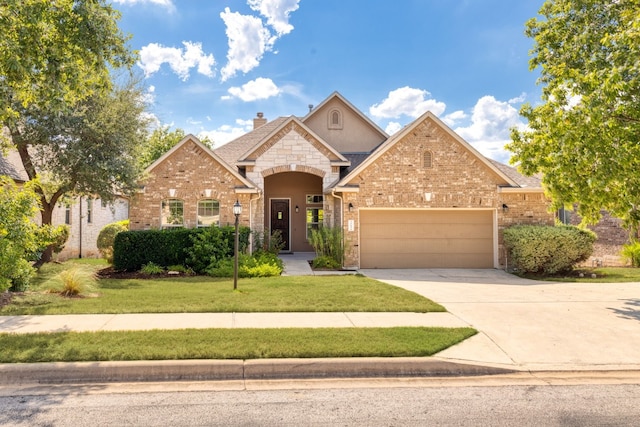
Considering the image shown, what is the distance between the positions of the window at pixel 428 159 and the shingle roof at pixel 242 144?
6950 mm

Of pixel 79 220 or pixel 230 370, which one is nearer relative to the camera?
pixel 230 370

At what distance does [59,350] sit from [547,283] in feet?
41.0

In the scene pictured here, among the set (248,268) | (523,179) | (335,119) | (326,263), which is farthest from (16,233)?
(523,179)

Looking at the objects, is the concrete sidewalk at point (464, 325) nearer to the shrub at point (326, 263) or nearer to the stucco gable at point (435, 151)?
the shrub at point (326, 263)

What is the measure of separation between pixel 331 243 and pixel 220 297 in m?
6.85

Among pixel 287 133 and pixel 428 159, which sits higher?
pixel 287 133

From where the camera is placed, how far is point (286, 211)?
20.4m

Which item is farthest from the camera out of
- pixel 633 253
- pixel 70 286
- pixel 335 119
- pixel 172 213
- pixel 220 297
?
pixel 335 119

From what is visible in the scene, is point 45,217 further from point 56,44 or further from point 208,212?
point 56,44

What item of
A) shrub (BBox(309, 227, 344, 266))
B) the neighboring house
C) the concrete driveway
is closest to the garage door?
shrub (BBox(309, 227, 344, 266))

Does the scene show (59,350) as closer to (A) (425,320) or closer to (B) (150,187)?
(A) (425,320)

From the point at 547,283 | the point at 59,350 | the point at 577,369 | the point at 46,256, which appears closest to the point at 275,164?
the point at 46,256

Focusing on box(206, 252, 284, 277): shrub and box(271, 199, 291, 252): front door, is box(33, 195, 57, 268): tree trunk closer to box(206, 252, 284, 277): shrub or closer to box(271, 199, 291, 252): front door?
box(206, 252, 284, 277): shrub

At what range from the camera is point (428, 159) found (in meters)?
15.5
